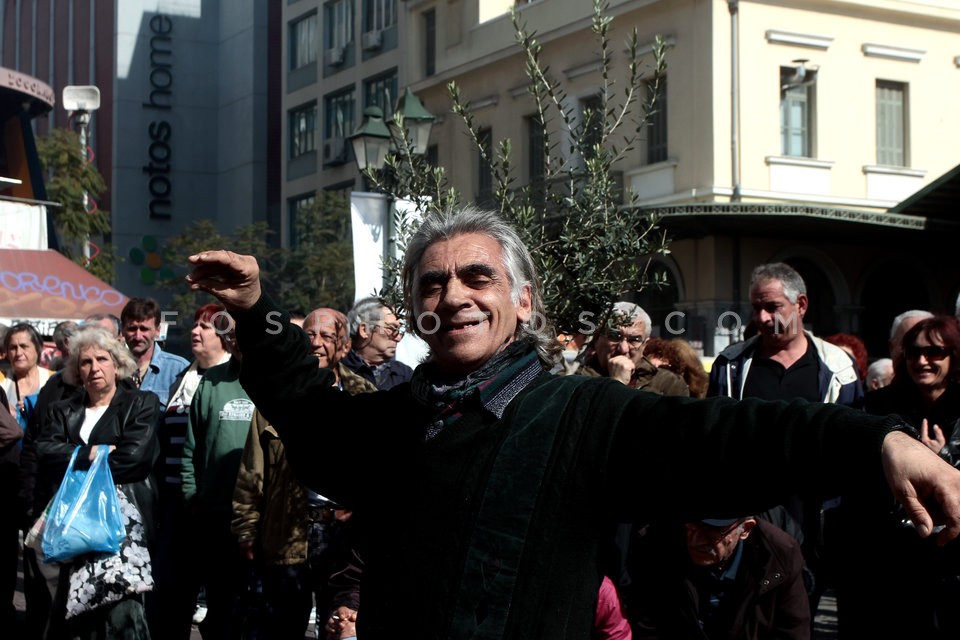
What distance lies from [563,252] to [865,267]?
2231 centimetres

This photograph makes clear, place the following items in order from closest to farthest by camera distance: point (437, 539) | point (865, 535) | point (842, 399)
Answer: point (437, 539) → point (865, 535) → point (842, 399)

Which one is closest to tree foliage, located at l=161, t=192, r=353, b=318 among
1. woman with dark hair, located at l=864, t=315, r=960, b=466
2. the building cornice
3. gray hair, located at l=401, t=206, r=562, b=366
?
the building cornice

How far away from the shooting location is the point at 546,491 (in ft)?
9.22

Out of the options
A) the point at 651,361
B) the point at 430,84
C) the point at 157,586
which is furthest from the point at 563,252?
the point at 430,84

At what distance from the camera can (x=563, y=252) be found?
246 inches

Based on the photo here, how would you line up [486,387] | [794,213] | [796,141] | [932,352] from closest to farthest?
[486,387], [932,352], [794,213], [796,141]

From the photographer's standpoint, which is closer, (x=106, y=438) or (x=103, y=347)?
(x=106, y=438)

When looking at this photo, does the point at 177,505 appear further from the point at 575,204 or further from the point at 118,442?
the point at 575,204

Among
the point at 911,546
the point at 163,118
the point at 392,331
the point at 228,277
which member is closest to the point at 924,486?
the point at 228,277

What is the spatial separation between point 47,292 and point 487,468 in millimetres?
16783

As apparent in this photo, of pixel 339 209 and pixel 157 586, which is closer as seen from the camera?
pixel 157 586

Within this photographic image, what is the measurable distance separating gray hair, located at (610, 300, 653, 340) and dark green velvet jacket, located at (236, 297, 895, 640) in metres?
3.48

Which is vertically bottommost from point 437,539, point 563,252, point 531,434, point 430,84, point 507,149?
point 437,539

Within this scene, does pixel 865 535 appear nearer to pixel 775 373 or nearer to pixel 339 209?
pixel 775 373
